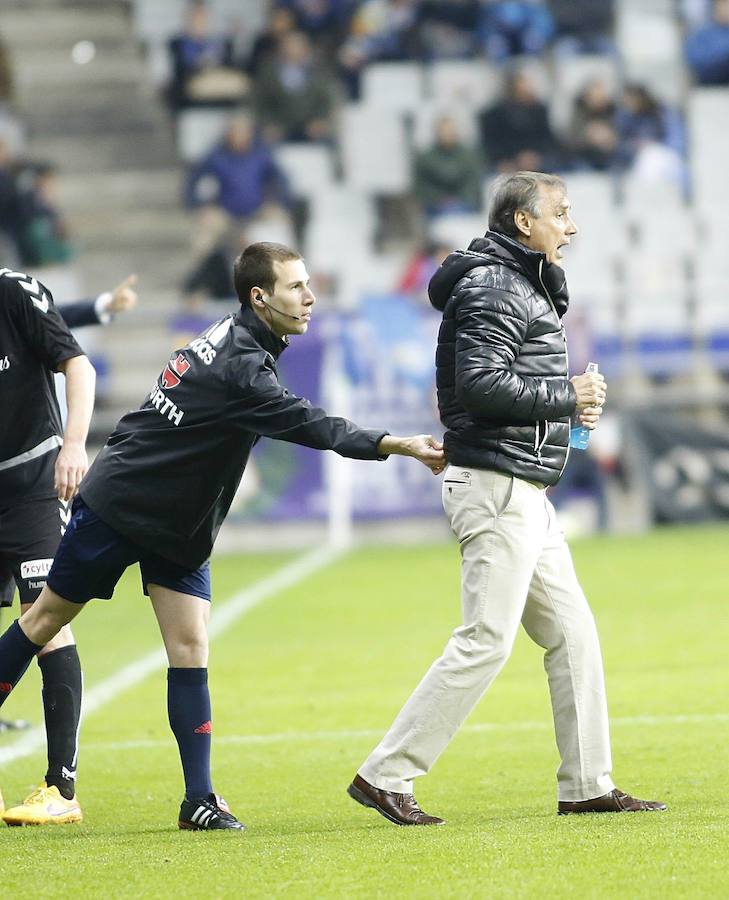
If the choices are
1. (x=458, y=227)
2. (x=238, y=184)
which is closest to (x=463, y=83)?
(x=458, y=227)

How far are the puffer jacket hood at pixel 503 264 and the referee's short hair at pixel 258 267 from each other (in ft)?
1.60

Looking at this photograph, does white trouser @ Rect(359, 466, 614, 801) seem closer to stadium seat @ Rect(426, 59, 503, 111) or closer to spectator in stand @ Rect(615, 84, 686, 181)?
spectator in stand @ Rect(615, 84, 686, 181)

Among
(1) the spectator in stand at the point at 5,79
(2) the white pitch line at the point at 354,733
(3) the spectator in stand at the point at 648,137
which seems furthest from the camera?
(1) the spectator in stand at the point at 5,79

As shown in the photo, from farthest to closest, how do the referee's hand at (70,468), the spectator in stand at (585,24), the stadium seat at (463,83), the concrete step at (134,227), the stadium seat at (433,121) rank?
the concrete step at (134,227), the spectator in stand at (585,24), the stadium seat at (463,83), the stadium seat at (433,121), the referee's hand at (70,468)

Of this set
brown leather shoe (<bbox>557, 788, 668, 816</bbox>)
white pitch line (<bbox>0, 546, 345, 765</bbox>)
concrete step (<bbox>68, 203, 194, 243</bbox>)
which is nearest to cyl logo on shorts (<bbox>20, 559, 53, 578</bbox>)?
white pitch line (<bbox>0, 546, 345, 765</bbox>)

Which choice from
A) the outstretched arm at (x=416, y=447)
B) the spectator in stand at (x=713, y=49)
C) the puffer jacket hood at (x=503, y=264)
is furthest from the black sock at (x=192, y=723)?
the spectator in stand at (x=713, y=49)

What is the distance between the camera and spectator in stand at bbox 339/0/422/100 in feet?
77.8

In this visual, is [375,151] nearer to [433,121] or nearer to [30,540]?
[433,121]

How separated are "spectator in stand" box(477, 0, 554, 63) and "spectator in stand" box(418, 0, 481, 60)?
158 mm

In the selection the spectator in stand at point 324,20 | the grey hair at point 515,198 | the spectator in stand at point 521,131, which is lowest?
the grey hair at point 515,198

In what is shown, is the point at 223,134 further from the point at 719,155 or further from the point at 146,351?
the point at 719,155

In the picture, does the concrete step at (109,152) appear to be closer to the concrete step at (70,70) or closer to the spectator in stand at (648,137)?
the concrete step at (70,70)

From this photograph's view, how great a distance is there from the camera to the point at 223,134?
23.2m

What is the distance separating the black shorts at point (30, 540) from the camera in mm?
6121
